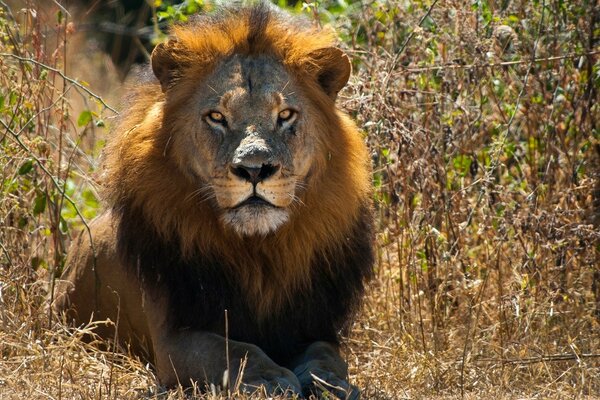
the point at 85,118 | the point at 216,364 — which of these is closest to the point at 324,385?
the point at 216,364

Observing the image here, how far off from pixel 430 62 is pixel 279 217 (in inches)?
78.4

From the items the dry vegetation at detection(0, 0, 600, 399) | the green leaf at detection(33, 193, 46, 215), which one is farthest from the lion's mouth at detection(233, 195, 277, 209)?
the green leaf at detection(33, 193, 46, 215)

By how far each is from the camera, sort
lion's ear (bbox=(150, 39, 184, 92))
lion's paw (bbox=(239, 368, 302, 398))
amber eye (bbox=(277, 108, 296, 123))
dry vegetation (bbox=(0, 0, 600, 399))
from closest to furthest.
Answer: lion's paw (bbox=(239, 368, 302, 398)) → amber eye (bbox=(277, 108, 296, 123)) → lion's ear (bbox=(150, 39, 184, 92)) → dry vegetation (bbox=(0, 0, 600, 399))

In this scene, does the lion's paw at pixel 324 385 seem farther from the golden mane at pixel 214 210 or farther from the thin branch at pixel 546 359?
the thin branch at pixel 546 359

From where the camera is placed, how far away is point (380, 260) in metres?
6.52

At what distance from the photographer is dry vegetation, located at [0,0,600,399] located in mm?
5895

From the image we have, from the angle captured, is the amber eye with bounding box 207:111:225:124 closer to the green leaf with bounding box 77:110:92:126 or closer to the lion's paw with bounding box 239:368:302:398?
the lion's paw with bounding box 239:368:302:398

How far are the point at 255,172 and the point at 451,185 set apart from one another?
86.0 inches

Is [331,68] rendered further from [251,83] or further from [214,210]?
[214,210]

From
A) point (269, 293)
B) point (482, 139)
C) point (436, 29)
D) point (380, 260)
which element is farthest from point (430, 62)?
point (269, 293)

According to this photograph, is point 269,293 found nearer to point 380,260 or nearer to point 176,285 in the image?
point 176,285

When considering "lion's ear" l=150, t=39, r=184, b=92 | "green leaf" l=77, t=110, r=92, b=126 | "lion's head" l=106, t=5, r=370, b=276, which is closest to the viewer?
"lion's head" l=106, t=5, r=370, b=276

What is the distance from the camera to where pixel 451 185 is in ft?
21.8

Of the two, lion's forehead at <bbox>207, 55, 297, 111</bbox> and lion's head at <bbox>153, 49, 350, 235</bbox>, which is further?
lion's forehead at <bbox>207, 55, 297, 111</bbox>
